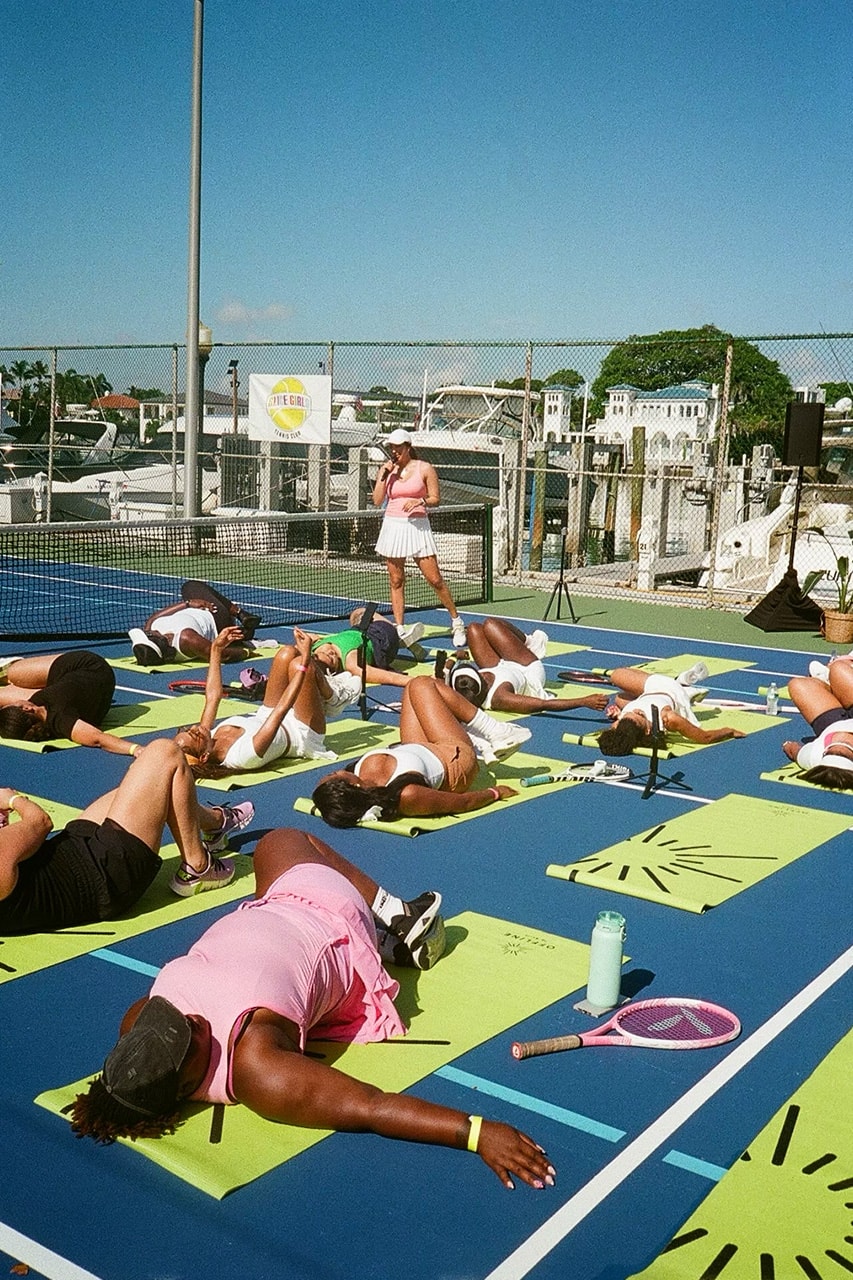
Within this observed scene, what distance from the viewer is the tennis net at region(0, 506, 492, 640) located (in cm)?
1439

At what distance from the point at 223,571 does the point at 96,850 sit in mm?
14114

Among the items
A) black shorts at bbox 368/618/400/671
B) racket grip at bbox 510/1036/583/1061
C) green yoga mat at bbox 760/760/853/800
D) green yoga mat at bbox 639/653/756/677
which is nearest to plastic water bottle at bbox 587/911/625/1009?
racket grip at bbox 510/1036/583/1061

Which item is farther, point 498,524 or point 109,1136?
point 498,524

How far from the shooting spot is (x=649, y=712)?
28.6 feet

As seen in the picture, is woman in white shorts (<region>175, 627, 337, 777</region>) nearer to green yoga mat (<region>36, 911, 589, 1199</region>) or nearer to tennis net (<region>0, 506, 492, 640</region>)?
green yoga mat (<region>36, 911, 589, 1199</region>)

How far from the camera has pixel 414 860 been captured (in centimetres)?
647

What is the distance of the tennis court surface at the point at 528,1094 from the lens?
3.36 m

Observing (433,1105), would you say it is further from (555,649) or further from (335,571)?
(335,571)

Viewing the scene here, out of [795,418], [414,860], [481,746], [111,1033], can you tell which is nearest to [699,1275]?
[111,1033]

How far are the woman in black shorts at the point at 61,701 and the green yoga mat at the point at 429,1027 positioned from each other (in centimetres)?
379

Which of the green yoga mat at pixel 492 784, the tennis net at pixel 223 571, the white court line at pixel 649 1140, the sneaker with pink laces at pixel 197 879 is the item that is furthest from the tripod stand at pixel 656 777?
the tennis net at pixel 223 571

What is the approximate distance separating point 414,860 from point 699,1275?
3.34 m

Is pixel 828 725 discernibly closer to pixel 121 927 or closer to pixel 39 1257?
pixel 121 927

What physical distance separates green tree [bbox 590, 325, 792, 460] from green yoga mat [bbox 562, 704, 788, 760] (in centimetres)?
4306
